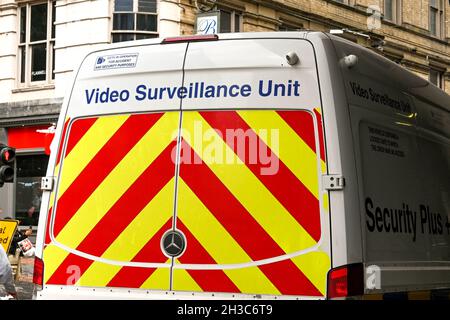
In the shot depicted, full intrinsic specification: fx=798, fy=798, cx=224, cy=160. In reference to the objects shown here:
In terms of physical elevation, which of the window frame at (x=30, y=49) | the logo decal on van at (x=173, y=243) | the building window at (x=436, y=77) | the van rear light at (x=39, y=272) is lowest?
the van rear light at (x=39, y=272)

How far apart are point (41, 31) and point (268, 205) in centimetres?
1647

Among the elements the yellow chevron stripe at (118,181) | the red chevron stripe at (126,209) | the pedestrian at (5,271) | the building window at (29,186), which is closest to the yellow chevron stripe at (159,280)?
the red chevron stripe at (126,209)

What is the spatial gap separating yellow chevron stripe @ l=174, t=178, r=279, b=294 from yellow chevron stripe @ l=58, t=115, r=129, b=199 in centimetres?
71

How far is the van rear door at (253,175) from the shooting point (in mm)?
5133

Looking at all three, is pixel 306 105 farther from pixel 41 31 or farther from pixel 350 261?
pixel 41 31

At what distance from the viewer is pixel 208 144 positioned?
539 cm

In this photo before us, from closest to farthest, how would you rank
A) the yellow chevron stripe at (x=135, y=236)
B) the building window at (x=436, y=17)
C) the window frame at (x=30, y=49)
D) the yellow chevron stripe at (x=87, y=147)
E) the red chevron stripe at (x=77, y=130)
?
the yellow chevron stripe at (x=135, y=236) < the yellow chevron stripe at (x=87, y=147) < the red chevron stripe at (x=77, y=130) < the window frame at (x=30, y=49) < the building window at (x=436, y=17)

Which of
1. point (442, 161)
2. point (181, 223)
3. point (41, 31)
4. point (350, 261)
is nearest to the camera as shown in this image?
point (350, 261)

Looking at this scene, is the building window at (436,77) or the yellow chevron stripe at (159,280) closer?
the yellow chevron stripe at (159,280)

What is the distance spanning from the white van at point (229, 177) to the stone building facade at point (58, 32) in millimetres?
12305

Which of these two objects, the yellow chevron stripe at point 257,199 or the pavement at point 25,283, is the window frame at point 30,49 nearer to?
the pavement at point 25,283

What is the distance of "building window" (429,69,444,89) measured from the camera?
29406 millimetres

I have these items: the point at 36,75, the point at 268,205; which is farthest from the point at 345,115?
the point at 36,75
